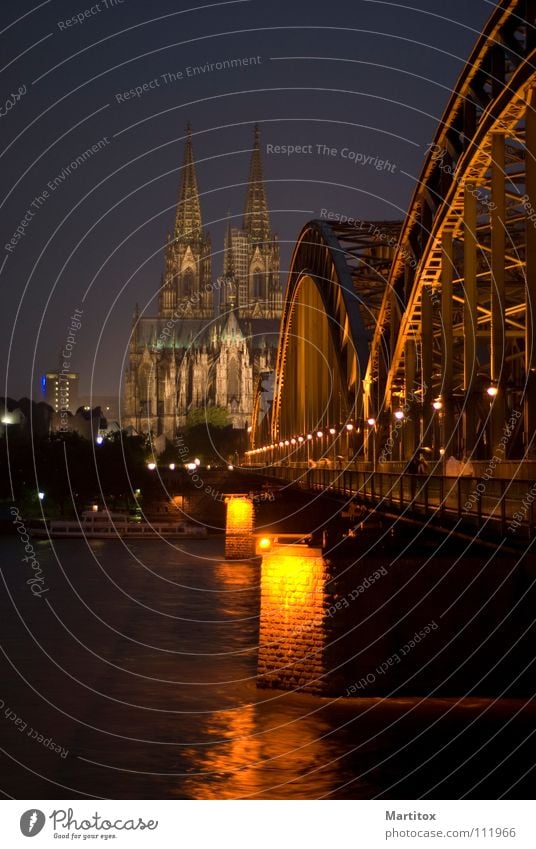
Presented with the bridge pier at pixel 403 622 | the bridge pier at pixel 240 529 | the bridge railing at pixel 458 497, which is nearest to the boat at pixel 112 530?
the bridge pier at pixel 240 529

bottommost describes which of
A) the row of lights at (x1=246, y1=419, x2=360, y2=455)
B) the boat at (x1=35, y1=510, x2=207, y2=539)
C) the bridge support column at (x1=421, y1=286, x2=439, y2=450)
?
the boat at (x1=35, y1=510, x2=207, y2=539)

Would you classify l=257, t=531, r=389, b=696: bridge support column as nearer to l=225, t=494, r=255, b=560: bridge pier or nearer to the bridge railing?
the bridge railing

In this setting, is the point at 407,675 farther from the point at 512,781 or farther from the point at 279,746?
the point at 512,781

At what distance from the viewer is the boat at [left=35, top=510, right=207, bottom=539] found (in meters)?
101

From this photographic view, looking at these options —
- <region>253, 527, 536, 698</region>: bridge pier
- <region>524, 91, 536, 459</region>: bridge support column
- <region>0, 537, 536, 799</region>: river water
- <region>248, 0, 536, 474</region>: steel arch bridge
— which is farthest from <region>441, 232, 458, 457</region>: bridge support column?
<region>0, 537, 536, 799</region>: river water

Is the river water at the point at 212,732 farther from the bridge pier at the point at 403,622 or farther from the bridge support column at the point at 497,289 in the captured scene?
the bridge support column at the point at 497,289

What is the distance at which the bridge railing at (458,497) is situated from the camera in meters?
21.8

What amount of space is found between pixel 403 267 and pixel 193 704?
20.5 meters

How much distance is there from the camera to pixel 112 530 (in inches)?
4099

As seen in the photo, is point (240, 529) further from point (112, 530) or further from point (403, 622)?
point (403, 622)

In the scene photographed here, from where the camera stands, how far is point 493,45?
34688 mm

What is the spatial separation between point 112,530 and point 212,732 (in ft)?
241

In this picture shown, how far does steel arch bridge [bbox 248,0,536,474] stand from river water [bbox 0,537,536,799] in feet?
17.5

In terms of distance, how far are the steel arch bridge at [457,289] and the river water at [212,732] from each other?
Result: 210 inches
